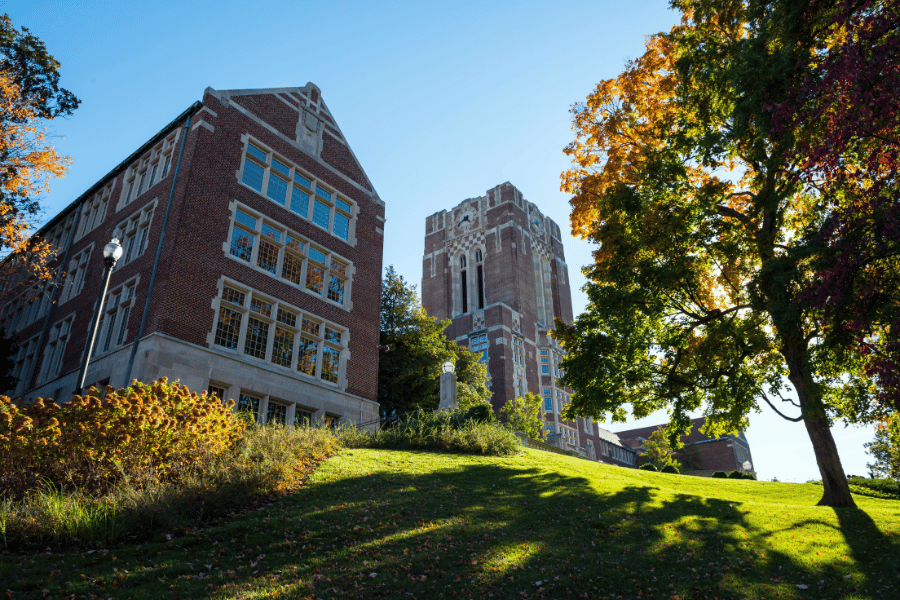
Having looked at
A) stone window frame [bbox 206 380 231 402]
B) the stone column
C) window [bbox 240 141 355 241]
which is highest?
window [bbox 240 141 355 241]

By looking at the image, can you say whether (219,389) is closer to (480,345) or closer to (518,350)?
(480,345)

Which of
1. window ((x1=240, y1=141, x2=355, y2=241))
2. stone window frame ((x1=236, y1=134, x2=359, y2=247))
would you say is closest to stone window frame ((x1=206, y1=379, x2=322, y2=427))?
stone window frame ((x1=236, y1=134, x2=359, y2=247))

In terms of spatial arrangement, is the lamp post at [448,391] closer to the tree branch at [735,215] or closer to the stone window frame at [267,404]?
the stone window frame at [267,404]

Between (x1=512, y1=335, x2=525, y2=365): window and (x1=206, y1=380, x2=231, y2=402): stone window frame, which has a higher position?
(x1=512, y1=335, x2=525, y2=365): window

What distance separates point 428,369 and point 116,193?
17186 mm

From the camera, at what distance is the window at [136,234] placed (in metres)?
22.0

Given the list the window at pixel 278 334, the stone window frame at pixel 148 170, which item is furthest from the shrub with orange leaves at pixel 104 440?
the stone window frame at pixel 148 170

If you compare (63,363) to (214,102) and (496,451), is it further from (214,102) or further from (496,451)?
(496,451)

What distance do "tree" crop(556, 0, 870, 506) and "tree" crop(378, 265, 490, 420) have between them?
15.1 metres

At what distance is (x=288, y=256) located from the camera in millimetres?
23453

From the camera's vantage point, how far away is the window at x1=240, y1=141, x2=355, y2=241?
77.0 feet

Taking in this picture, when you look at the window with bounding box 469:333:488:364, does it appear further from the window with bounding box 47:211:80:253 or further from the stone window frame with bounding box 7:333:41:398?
the stone window frame with bounding box 7:333:41:398

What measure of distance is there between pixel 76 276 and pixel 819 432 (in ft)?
90.9

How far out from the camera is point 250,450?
12.6 meters
